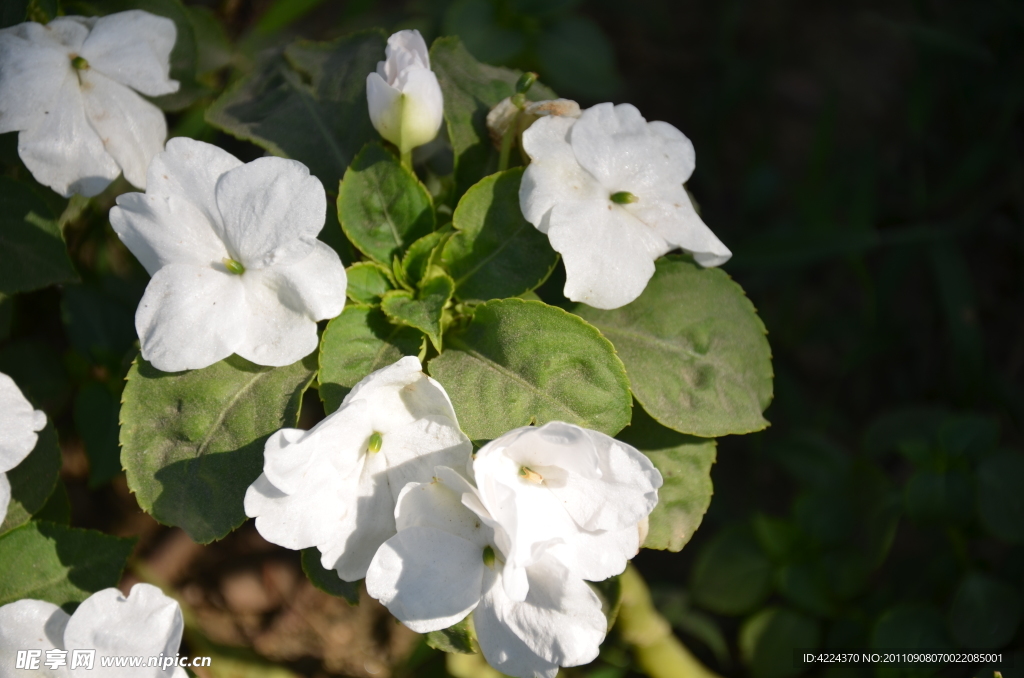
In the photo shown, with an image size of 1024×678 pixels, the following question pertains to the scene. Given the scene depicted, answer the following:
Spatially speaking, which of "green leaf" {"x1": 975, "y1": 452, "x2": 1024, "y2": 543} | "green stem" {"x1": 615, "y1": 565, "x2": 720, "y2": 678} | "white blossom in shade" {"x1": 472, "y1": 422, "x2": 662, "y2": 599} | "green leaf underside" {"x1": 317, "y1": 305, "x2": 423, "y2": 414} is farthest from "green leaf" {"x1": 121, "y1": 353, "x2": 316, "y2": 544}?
"green leaf" {"x1": 975, "y1": 452, "x2": 1024, "y2": 543}

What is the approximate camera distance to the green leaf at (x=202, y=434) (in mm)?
848

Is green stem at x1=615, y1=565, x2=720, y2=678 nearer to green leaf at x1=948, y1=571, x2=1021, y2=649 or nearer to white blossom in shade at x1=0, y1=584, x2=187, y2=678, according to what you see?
green leaf at x1=948, y1=571, x2=1021, y2=649

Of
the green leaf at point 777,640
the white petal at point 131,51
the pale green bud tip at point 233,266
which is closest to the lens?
the pale green bud tip at point 233,266

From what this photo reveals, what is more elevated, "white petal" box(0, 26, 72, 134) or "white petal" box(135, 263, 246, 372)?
"white petal" box(0, 26, 72, 134)

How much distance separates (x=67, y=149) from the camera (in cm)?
91

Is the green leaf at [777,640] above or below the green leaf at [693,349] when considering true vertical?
below

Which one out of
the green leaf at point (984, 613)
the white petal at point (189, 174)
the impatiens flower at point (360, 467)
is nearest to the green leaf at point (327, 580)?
the impatiens flower at point (360, 467)

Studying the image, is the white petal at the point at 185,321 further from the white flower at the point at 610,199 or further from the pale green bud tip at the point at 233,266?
the white flower at the point at 610,199

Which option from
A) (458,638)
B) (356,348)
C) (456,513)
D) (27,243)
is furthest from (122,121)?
(458,638)

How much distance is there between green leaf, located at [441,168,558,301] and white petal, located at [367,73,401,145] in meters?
0.12

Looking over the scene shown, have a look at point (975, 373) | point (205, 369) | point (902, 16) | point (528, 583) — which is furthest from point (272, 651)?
point (902, 16)

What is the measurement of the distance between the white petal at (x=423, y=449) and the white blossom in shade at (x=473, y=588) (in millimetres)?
28

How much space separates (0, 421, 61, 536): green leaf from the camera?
0.96 metres

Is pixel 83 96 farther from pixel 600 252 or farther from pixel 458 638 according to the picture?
pixel 458 638
